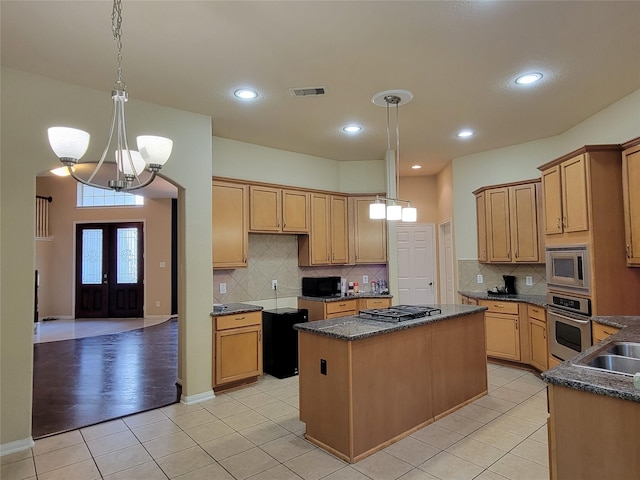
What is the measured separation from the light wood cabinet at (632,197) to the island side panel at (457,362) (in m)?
1.40

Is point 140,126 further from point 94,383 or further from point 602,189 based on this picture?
point 602,189

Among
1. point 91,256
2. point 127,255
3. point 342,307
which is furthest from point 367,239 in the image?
point 91,256

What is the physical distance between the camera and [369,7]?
2.34m

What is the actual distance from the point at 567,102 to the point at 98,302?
1019cm

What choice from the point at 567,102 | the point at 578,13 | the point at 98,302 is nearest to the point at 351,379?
the point at 578,13

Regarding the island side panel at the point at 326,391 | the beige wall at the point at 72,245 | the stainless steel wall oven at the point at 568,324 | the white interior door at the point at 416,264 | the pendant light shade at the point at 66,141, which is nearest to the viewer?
the pendant light shade at the point at 66,141

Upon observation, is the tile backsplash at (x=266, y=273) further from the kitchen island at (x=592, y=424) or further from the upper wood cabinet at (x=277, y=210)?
the kitchen island at (x=592, y=424)

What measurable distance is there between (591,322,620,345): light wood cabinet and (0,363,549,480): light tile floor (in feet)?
2.73

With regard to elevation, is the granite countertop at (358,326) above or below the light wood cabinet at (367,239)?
below

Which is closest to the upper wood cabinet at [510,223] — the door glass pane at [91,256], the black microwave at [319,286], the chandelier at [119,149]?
the black microwave at [319,286]

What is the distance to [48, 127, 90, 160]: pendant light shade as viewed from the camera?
6.08 ft

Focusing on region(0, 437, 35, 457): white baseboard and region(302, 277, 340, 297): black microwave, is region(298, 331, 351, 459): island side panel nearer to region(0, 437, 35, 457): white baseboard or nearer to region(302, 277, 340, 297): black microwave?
region(0, 437, 35, 457): white baseboard

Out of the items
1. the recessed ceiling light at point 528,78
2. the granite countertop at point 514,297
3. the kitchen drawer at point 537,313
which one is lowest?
the kitchen drawer at point 537,313

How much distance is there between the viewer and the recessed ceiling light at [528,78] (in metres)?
3.27
